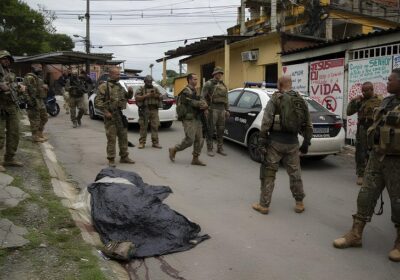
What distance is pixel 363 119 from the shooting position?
6977 millimetres

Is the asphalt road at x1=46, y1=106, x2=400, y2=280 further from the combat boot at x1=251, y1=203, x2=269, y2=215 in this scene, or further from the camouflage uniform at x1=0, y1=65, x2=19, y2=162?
the camouflage uniform at x1=0, y1=65, x2=19, y2=162

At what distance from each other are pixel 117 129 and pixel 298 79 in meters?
6.78

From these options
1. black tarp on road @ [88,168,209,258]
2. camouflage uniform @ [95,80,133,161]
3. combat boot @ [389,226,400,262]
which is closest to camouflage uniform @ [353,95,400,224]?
combat boot @ [389,226,400,262]

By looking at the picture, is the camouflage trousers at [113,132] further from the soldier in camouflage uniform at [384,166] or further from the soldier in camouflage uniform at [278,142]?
the soldier in camouflage uniform at [384,166]

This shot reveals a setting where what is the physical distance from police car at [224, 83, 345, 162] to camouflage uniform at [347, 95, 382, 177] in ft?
3.49

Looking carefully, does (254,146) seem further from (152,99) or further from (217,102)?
(152,99)

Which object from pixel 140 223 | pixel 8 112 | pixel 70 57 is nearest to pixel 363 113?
pixel 140 223

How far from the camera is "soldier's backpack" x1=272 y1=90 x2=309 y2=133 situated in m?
5.42

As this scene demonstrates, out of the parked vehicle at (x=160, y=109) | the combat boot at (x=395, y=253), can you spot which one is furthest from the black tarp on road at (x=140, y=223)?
the parked vehicle at (x=160, y=109)

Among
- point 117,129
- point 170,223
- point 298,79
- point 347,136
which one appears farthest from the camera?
point 298,79

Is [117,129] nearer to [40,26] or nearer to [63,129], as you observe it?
[63,129]

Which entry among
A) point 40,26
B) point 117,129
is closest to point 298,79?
point 117,129

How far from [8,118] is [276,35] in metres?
11.6

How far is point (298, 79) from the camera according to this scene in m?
12.8
